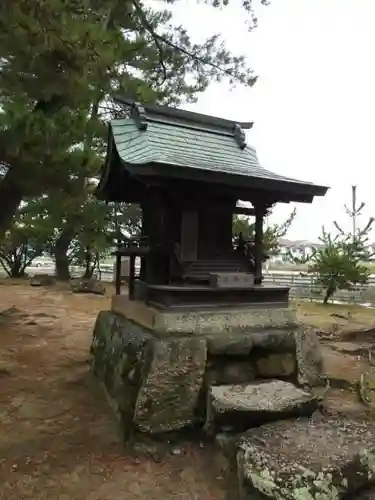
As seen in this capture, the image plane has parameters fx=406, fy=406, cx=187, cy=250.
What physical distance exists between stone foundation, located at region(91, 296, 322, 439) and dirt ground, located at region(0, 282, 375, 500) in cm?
24

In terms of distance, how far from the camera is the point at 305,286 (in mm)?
14289

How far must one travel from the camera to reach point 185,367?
3.47m

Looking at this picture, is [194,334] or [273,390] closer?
[273,390]

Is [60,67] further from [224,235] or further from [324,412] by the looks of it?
[324,412]

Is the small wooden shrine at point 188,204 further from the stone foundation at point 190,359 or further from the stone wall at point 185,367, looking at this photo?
the stone wall at point 185,367

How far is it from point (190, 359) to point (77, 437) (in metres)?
1.15

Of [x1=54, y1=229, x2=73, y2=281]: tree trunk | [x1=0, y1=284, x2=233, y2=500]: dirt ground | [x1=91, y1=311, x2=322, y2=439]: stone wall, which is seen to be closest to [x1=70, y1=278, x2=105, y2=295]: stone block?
[x1=54, y1=229, x2=73, y2=281]: tree trunk

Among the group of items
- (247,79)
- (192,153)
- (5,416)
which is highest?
(247,79)

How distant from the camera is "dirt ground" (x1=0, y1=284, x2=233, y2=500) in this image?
2767mm

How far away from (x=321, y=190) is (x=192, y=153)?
138 centimetres

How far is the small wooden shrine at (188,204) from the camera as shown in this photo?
12.2 ft

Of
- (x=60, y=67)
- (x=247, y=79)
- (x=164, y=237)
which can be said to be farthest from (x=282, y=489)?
(x=247, y=79)

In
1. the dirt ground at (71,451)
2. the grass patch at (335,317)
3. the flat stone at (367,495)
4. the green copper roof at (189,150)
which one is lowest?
the dirt ground at (71,451)

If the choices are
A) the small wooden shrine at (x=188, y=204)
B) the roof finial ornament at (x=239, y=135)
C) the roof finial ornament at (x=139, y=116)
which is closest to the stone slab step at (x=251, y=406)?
the small wooden shrine at (x=188, y=204)
